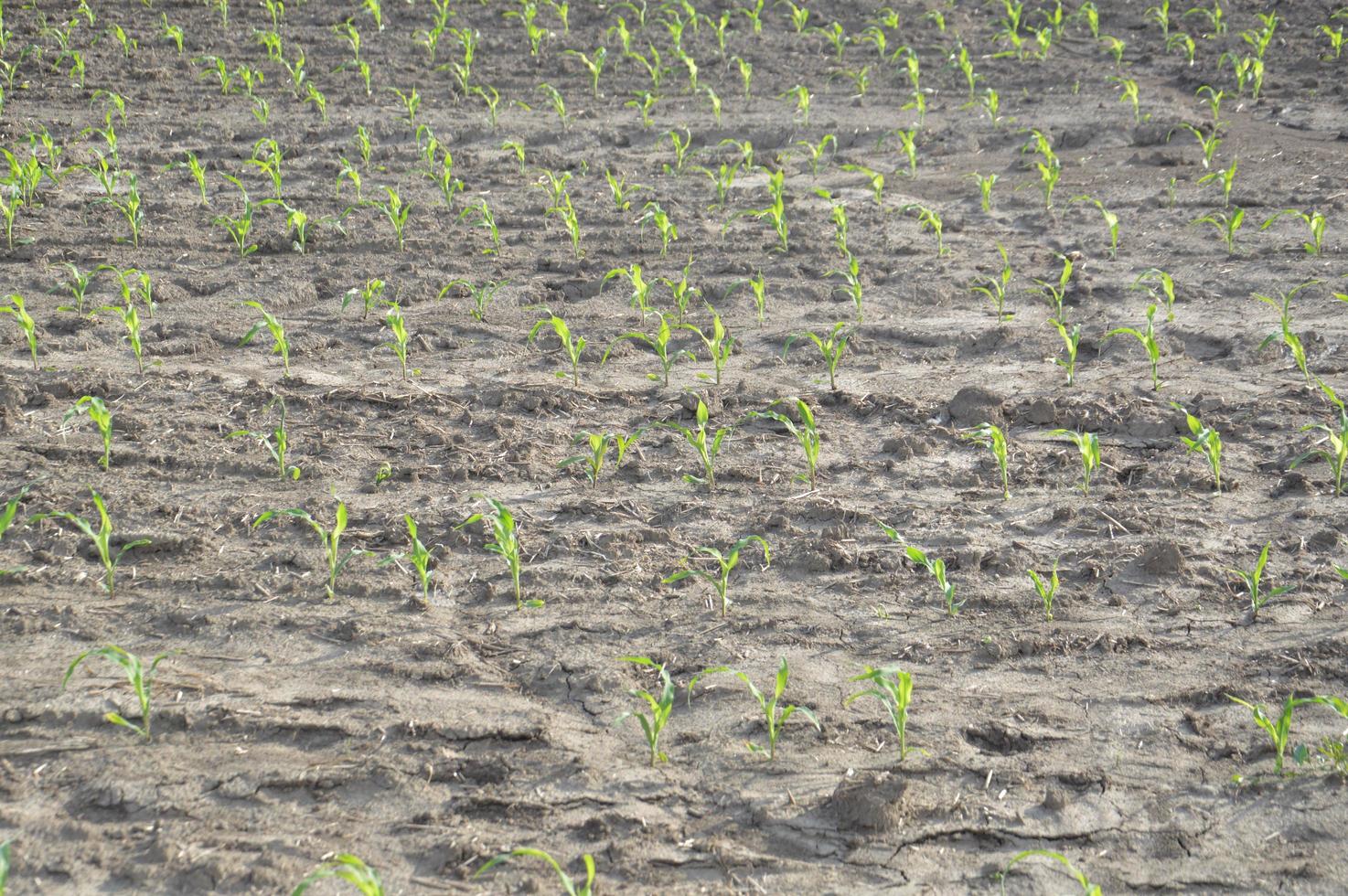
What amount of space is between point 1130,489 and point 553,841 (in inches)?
98.9

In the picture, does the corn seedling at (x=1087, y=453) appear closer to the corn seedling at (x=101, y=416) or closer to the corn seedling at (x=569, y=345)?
the corn seedling at (x=569, y=345)

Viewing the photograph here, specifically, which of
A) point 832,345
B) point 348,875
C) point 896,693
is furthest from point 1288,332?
point 348,875

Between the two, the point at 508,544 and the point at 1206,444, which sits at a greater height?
the point at 1206,444

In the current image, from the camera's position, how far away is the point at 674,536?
4.06m

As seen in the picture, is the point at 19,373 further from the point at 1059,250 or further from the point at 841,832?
the point at 1059,250

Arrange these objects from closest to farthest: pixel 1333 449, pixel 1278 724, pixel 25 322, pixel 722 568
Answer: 1. pixel 1278 724
2. pixel 722 568
3. pixel 1333 449
4. pixel 25 322

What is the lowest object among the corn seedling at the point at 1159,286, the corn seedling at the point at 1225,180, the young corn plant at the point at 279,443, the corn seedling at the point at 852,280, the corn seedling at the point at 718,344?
the young corn plant at the point at 279,443

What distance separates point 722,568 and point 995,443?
114cm

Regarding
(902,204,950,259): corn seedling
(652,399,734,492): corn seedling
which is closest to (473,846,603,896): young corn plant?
(652,399,734,492): corn seedling

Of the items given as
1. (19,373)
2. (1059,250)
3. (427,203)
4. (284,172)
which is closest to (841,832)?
(19,373)

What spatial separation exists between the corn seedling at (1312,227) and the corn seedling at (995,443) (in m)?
2.64

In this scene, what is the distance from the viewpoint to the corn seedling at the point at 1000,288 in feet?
18.8

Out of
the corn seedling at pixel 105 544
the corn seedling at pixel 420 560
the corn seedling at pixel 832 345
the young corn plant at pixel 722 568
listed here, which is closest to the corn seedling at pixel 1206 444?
the corn seedling at pixel 832 345

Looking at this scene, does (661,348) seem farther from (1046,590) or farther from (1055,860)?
(1055,860)
